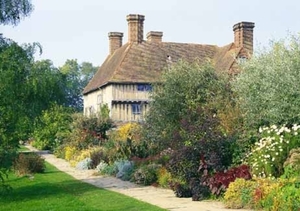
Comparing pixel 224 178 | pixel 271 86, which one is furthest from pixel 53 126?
pixel 224 178

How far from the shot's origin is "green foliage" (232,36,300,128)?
642 inches

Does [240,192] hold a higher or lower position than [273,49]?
lower

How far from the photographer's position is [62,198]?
14523mm

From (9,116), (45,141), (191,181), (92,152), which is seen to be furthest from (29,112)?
(45,141)

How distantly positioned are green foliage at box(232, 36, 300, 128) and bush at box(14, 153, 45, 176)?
9.14m

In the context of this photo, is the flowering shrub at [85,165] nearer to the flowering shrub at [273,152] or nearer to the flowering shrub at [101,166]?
the flowering shrub at [101,166]

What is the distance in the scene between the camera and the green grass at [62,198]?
12688 mm

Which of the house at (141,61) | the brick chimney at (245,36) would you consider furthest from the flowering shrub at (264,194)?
Result: the brick chimney at (245,36)

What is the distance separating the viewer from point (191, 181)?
14.5 metres

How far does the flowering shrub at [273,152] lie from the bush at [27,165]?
428 inches

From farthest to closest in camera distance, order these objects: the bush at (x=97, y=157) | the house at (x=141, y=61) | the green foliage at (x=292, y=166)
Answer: the house at (x=141, y=61), the bush at (x=97, y=157), the green foliage at (x=292, y=166)

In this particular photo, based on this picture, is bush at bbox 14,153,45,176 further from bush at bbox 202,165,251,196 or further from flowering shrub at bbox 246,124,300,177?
flowering shrub at bbox 246,124,300,177

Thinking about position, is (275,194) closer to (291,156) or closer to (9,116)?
(291,156)

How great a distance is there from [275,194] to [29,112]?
7.00 meters
